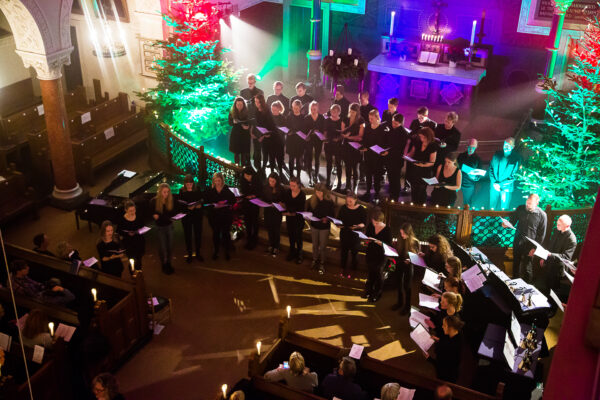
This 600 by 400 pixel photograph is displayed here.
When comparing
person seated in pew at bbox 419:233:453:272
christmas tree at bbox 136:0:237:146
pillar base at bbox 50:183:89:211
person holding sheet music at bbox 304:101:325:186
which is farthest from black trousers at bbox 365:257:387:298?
pillar base at bbox 50:183:89:211

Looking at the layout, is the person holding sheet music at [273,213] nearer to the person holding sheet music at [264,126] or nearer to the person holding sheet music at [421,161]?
the person holding sheet music at [264,126]

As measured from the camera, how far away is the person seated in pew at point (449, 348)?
6.60 metres

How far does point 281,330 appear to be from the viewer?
680 centimetres

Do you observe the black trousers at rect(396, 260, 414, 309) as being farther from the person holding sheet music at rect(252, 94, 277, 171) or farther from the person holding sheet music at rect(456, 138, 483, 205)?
the person holding sheet music at rect(252, 94, 277, 171)

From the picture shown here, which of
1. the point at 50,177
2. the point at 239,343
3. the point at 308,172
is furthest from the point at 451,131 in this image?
the point at 50,177

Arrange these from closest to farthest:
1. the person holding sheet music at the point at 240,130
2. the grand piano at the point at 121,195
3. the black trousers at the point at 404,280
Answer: the black trousers at the point at 404,280 < the grand piano at the point at 121,195 < the person holding sheet music at the point at 240,130

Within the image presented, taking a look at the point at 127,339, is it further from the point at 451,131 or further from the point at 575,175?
the point at 575,175

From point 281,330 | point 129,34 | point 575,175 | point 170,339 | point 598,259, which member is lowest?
point 170,339

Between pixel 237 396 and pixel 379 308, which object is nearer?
pixel 237 396

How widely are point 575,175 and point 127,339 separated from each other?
23.5ft

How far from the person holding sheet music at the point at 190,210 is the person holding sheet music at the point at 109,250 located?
1270 mm

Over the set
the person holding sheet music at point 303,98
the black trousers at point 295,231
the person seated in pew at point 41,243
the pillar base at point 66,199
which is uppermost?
the person holding sheet music at point 303,98

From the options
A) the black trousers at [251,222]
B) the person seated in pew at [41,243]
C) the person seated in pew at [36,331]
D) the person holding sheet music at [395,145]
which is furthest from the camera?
the person holding sheet music at [395,145]

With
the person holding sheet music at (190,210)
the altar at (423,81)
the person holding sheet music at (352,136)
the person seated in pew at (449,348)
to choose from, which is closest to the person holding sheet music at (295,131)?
the person holding sheet music at (352,136)
